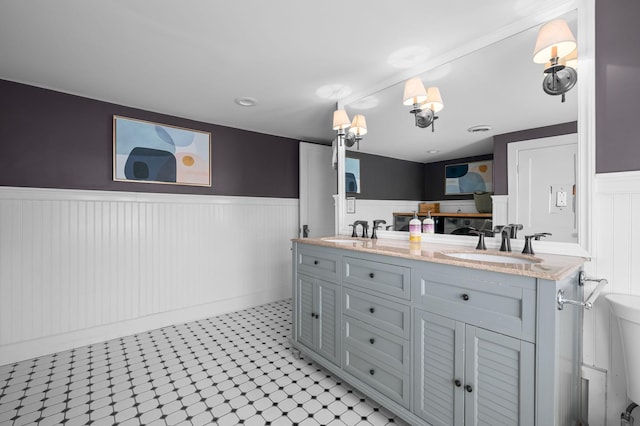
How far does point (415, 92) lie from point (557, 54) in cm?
80

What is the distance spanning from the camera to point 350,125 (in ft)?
9.02

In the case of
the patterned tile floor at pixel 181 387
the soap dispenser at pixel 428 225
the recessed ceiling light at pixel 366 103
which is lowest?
the patterned tile floor at pixel 181 387

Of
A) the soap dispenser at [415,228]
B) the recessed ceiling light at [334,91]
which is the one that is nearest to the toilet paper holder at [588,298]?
the soap dispenser at [415,228]

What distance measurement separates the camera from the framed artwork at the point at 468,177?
1.85m

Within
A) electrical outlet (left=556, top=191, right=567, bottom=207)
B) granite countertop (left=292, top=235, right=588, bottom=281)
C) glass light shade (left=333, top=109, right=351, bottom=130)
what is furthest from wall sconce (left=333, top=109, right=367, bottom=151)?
electrical outlet (left=556, top=191, right=567, bottom=207)

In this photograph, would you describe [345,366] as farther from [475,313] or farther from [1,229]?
[1,229]

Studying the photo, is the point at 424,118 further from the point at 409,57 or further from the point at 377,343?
the point at 377,343

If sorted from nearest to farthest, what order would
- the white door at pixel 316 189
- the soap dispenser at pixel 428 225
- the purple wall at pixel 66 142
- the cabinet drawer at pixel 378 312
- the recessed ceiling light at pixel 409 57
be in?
1. the cabinet drawer at pixel 378 312
2. the recessed ceiling light at pixel 409 57
3. the soap dispenser at pixel 428 225
4. the purple wall at pixel 66 142
5. the white door at pixel 316 189

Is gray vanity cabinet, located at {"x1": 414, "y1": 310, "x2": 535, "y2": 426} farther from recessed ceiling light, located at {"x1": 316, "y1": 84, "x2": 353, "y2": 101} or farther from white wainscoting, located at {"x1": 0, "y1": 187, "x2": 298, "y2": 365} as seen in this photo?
white wainscoting, located at {"x1": 0, "y1": 187, "x2": 298, "y2": 365}

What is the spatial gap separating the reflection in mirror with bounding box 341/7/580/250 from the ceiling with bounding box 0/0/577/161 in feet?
0.09

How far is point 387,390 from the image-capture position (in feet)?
5.65

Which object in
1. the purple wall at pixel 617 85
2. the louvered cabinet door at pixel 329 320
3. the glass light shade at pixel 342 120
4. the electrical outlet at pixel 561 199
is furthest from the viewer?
the glass light shade at pixel 342 120

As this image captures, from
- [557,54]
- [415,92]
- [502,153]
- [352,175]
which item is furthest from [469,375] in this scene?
[352,175]

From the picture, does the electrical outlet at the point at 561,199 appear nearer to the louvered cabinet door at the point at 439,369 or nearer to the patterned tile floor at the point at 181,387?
the louvered cabinet door at the point at 439,369
